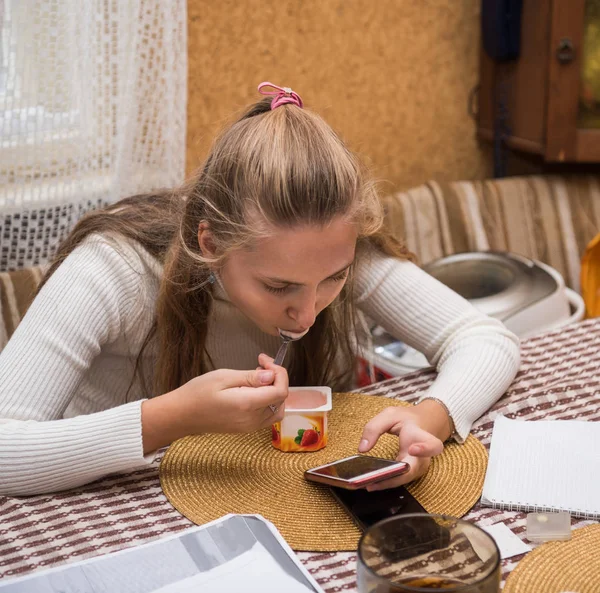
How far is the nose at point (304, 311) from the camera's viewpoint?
106 centimetres

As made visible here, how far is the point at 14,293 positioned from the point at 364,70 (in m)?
1.15

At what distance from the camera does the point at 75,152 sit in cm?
172

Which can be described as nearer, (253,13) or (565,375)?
(565,375)

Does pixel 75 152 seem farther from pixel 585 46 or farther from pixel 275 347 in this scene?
pixel 585 46

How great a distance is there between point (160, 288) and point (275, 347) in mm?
306

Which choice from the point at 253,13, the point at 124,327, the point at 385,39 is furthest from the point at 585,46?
the point at 124,327

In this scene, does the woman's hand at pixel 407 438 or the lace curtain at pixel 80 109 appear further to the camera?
the lace curtain at pixel 80 109

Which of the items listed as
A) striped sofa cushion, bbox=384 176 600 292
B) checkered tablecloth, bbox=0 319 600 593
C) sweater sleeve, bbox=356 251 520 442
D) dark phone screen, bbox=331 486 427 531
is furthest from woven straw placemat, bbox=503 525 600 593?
striped sofa cushion, bbox=384 176 600 292

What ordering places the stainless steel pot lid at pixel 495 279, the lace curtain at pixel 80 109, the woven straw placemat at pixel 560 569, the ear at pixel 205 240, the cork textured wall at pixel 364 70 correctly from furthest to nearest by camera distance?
the cork textured wall at pixel 364 70, the stainless steel pot lid at pixel 495 279, the lace curtain at pixel 80 109, the ear at pixel 205 240, the woven straw placemat at pixel 560 569

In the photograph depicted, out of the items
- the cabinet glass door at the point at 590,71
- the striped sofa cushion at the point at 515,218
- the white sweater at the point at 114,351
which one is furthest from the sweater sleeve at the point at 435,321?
the cabinet glass door at the point at 590,71

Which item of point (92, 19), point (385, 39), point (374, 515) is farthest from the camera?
point (385, 39)

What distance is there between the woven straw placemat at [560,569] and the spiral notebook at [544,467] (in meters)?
0.07

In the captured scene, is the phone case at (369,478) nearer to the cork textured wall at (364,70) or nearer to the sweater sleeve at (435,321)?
the sweater sleeve at (435,321)

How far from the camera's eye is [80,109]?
168cm
